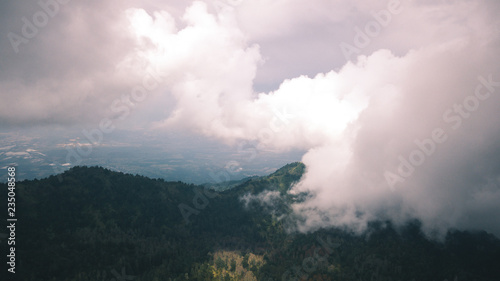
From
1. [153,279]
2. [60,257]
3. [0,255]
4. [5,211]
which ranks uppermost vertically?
[5,211]

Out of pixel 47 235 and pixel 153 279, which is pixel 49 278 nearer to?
pixel 47 235

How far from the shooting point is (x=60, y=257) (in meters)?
180

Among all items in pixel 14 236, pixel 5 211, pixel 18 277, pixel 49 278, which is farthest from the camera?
pixel 5 211

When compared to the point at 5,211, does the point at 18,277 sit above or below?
below

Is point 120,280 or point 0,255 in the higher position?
point 0,255

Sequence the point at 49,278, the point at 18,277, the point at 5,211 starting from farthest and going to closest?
the point at 5,211 < the point at 49,278 < the point at 18,277

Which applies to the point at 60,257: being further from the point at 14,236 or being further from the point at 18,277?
the point at 14,236

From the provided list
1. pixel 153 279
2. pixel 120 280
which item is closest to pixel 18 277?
pixel 120 280

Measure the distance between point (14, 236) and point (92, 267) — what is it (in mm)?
67521

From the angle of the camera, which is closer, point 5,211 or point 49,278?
point 49,278

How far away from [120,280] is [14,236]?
9395 cm

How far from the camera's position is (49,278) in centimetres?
16312

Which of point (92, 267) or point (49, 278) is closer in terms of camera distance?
point (49, 278)

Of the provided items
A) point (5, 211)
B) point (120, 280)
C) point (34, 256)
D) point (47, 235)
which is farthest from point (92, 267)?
point (5, 211)
